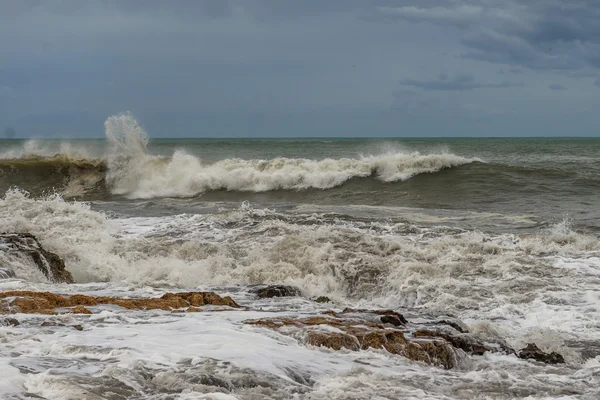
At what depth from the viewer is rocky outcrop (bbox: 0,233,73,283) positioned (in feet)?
37.2

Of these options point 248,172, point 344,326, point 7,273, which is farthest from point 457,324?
point 248,172

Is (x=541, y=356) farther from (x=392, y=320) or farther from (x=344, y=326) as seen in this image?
(x=344, y=326)

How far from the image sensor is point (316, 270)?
12320 mm

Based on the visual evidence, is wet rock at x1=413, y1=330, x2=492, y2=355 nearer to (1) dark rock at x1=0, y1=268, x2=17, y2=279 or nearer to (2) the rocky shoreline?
(2) the rocky shoreline

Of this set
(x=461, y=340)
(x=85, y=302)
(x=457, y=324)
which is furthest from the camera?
(x=85, y=302)

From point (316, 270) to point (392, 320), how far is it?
4.56 meters

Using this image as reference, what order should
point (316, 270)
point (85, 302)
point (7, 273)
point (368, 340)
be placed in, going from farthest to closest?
1. point (316, 270)
2. point (7, 273)
3. point (85, 302)
4. point (368, 340)

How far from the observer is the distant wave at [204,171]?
27344 mm

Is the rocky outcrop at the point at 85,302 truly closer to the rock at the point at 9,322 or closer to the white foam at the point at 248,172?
the rock at the point at 9,322

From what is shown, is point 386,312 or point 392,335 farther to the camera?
point 386,312

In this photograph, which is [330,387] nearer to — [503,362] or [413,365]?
[413,365]

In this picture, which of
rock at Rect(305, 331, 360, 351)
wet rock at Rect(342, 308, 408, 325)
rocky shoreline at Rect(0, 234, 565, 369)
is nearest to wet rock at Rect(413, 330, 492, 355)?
rocky shoreline at Rect(0, 234, 565, 369)

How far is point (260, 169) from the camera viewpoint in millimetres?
29203

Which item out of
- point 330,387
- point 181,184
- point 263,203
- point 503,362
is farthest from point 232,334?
point 181,184
